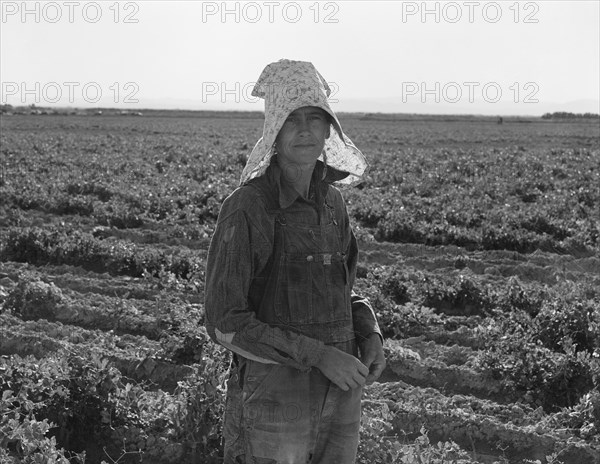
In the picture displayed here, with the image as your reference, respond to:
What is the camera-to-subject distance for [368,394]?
5375 mm

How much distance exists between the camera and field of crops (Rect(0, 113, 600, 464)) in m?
4.59

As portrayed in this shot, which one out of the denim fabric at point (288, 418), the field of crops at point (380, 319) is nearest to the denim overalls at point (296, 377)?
the denim fabric at point (288, 418)

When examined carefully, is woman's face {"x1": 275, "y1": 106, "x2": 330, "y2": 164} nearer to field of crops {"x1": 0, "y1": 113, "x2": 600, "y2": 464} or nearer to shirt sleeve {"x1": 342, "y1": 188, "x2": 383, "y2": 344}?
shirt sleeve {"x1": 342, "y1": 188, "x2": 383, "y2": 344}

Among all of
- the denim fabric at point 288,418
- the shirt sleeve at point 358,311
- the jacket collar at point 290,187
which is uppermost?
the jacket collar at point 290,187

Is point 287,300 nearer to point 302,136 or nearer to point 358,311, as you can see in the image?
point 358,311

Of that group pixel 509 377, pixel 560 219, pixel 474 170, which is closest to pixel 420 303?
pixel 509 377

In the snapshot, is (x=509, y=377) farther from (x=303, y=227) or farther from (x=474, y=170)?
(x=474, y=170)

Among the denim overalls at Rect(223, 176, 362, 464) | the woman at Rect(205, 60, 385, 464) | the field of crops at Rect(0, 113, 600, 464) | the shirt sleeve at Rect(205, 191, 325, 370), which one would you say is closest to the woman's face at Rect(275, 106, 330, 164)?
the woman at Rect(205, 60, 385, 464)

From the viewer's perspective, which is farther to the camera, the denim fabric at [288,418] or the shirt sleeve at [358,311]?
the shirt sleeve at [358,311]

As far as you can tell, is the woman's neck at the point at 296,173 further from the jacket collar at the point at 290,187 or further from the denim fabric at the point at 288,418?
the denim fabric at the point at 288,418

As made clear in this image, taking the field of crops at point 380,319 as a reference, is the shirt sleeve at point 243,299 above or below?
above

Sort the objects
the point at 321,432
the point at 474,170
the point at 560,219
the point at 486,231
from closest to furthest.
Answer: the point at 321,432 → the point at 486,231 → the point at 560,219 → the point at 474,170

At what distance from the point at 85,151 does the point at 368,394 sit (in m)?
20.0

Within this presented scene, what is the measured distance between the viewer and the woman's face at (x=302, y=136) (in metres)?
2.52
